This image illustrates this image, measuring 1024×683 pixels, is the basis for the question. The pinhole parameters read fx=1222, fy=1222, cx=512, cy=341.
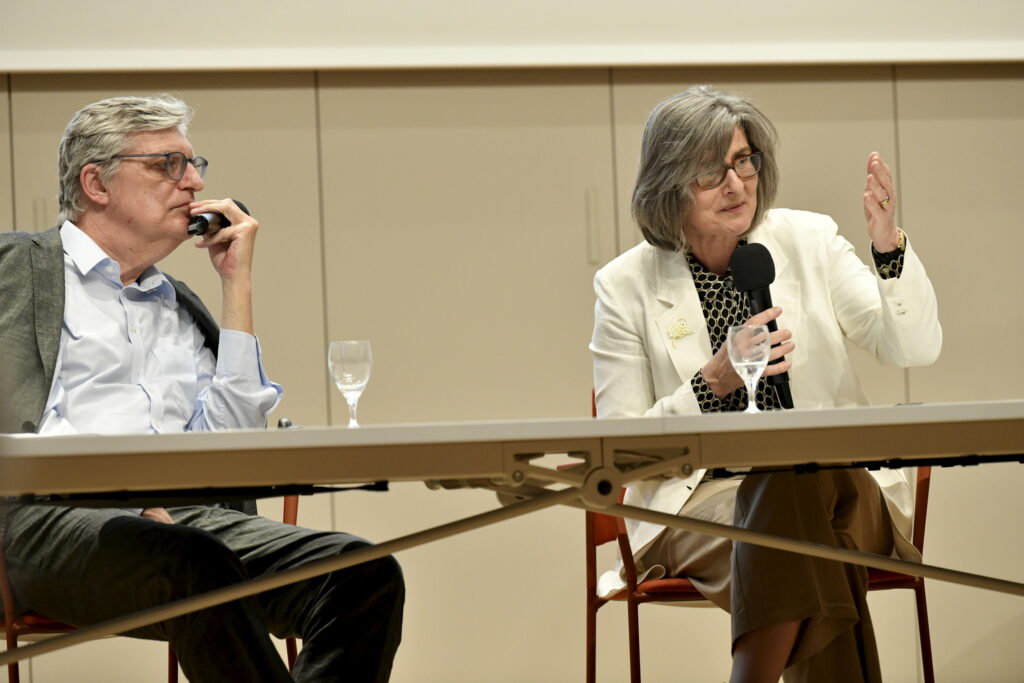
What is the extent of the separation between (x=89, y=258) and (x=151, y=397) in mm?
307

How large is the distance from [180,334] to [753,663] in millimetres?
1313

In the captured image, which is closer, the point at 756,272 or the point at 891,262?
the point at 756,272

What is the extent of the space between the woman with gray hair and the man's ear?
1.05m

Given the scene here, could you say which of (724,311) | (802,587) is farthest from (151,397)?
(802,587)

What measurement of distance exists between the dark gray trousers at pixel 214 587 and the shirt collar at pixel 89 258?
0.56 m

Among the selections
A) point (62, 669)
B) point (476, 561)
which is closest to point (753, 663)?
point (476, 561)

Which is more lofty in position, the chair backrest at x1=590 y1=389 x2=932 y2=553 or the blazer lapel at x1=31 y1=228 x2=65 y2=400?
the blazer lapel at x1=31 y1=228 x2=65 y2=400

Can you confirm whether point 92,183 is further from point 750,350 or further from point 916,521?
point 916,521

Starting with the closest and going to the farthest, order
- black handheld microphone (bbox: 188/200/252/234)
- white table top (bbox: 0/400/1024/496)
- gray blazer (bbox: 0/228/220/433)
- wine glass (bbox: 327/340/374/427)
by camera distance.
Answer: white table top (bbox: 0/400/1024/496) < wine glass (bbox: 327/340/374/427) < gray blazer (bbox: 0/228/220/433) < black handheld microphone (bbox: 188/200/252/234)

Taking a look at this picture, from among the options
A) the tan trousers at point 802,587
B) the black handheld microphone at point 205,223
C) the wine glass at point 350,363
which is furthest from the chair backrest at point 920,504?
the black handheld microphone at point 205,223

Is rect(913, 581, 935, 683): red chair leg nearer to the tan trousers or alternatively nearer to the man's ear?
the tan trousers

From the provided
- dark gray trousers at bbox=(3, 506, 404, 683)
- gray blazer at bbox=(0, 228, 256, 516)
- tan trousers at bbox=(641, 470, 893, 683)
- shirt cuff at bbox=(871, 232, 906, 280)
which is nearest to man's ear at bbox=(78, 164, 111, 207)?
gray blazer at bbox=(0, 228, 256, 516)

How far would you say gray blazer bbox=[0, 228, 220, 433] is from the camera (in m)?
2.17

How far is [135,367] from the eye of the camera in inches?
93.8
